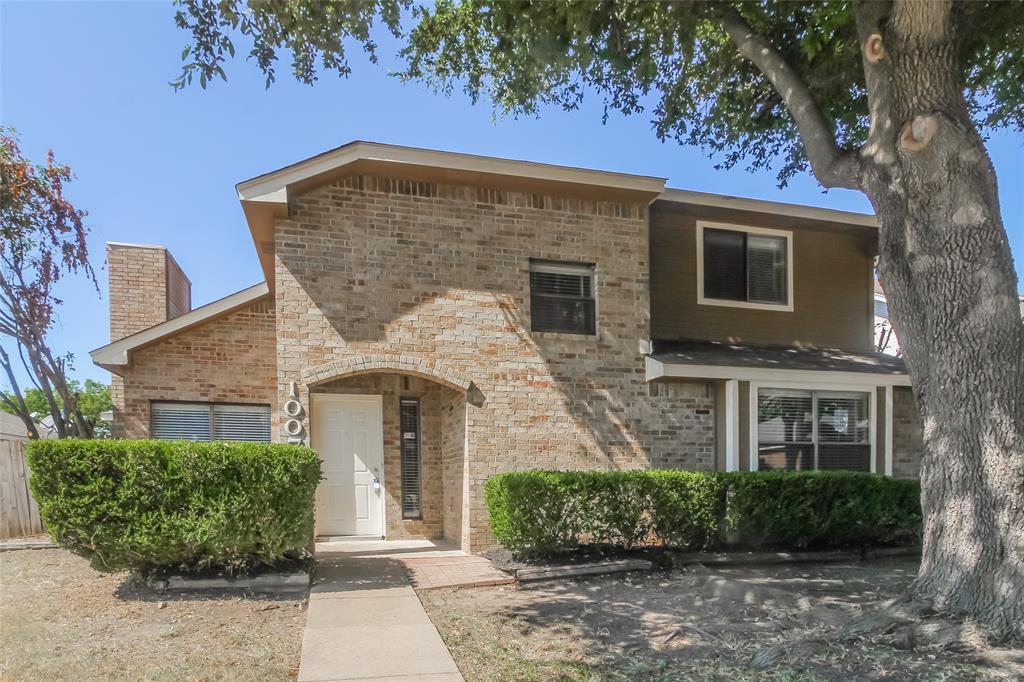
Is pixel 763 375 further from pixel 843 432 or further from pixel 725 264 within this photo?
pixel 725 264

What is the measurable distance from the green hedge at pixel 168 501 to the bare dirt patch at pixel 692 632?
1.82 meters

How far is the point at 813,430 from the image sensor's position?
9430mm

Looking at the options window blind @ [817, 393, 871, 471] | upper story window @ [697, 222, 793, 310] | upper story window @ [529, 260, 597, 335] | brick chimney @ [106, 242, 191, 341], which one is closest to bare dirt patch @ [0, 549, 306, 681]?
upper story window @ [529, 260, 597, 335]

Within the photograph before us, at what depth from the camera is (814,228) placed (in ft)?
36.1

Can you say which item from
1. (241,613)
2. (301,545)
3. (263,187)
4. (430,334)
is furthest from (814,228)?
(241,613)

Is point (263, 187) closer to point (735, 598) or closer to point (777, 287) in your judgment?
point (735, 598)

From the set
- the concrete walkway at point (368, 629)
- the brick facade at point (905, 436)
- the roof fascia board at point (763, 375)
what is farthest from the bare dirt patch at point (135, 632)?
the brick facade at point (905, 436)

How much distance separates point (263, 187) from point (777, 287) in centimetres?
848

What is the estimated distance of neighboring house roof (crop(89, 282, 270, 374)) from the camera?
29.3 feet

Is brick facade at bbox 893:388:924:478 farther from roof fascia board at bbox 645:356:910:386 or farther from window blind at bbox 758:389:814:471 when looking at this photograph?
window blind at bbox 758:389:814:471

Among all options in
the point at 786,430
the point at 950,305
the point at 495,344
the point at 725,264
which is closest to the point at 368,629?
the point at 495,344

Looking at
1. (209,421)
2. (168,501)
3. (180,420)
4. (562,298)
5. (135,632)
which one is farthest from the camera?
(209,421)

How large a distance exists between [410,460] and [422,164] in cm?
453

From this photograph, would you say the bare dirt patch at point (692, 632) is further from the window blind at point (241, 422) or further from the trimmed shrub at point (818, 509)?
the window blind at point (241, 422)
